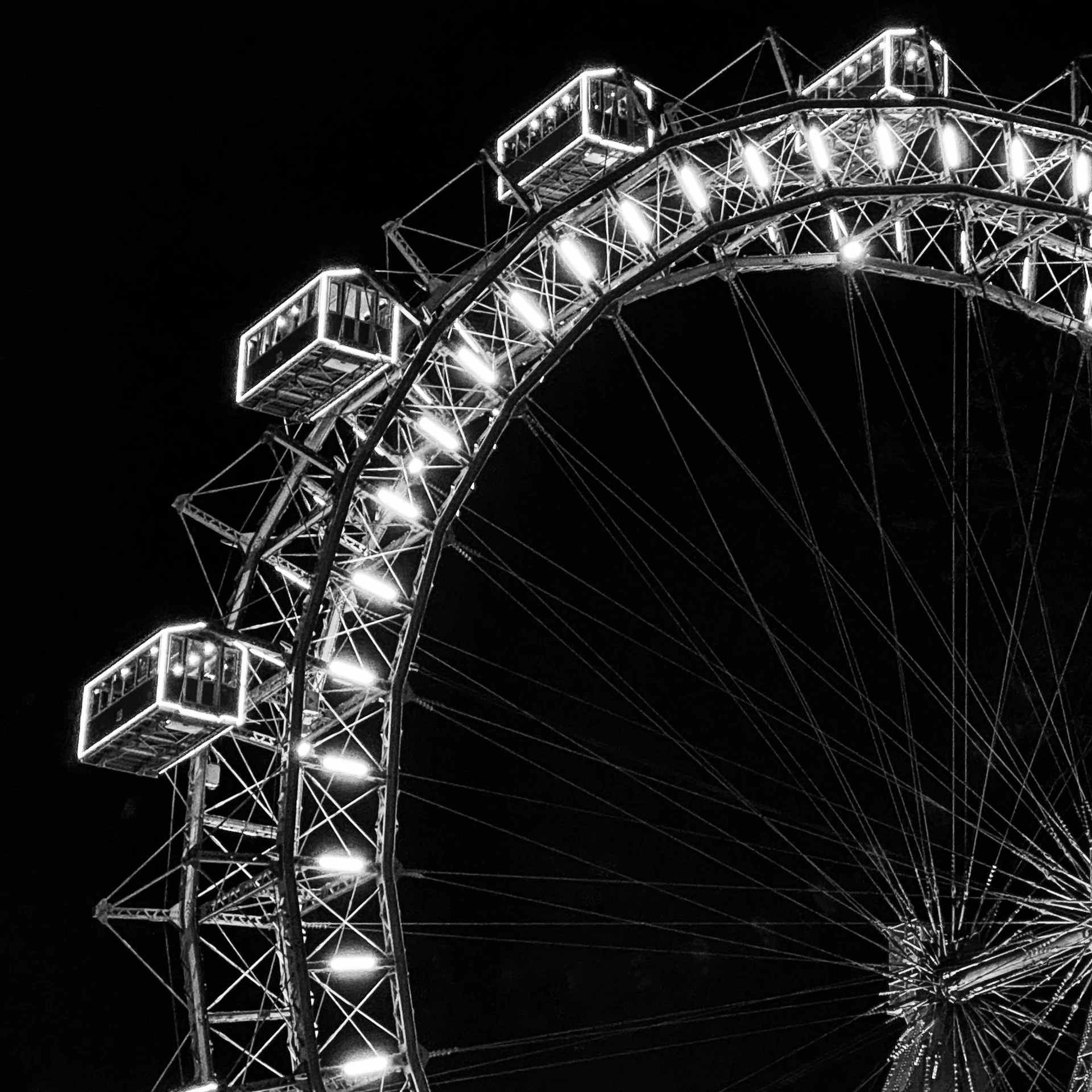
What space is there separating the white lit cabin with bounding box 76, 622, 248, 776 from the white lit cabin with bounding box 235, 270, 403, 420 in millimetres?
2954

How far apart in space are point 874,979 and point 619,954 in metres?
13.2

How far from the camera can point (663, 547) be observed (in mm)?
27438

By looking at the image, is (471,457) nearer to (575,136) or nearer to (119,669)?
(575,136)

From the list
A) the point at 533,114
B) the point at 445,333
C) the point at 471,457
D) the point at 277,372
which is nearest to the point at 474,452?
the point at 471,457

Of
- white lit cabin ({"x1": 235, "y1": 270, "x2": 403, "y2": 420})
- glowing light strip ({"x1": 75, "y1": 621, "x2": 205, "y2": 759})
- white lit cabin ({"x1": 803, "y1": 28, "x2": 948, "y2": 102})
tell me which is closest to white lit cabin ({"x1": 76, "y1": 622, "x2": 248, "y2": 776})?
glowing light strip ({"x1": 75, "y1": 621, "x2": 205, "y2": 759})

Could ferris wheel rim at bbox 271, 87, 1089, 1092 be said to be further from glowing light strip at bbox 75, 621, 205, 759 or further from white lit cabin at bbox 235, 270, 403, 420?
glowing light strip at bbox 75, 621, 205, 759

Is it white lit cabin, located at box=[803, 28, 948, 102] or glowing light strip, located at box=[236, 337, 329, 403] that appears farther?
white lit cabin, located at box=[803, 28, 948, 102]

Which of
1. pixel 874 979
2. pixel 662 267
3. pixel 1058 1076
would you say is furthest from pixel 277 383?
pixel 1058 1076

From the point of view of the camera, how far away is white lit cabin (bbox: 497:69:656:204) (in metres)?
16.6

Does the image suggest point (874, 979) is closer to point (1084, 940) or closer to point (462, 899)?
point (1084, 940)

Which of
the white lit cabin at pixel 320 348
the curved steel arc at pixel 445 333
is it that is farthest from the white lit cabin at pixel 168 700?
the white lit cabin at pixel 320 348

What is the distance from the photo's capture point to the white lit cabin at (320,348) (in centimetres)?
1644

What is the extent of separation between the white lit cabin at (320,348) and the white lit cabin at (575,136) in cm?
218

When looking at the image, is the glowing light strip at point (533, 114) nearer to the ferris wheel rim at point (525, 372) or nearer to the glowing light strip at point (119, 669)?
the ferris wheel rim at point (525, 372)
